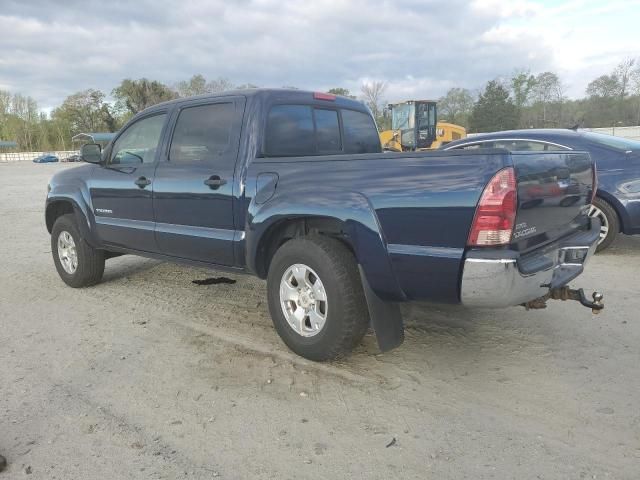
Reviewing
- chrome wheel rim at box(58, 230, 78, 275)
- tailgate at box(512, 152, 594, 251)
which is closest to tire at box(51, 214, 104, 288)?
chrome wheel rim at box(58, 230, 78, 275)

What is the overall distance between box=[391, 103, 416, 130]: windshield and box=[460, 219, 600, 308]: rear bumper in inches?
913

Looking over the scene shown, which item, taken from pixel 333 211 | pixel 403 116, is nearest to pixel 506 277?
pixel 333 211

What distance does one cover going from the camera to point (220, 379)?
355 centimetres

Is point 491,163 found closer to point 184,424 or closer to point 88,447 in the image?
point 184,424

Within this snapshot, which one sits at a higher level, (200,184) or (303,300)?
(200,184)

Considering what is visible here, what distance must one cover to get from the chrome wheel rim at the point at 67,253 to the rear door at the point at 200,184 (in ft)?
5.44

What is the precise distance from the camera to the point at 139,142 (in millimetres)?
5129

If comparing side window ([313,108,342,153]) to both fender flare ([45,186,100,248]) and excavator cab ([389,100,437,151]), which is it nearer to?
fender flare ([45,186,100,248])

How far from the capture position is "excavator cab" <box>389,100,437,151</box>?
25.5 m

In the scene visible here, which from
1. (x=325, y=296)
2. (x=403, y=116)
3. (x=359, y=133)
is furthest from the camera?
(x=403, y=116)

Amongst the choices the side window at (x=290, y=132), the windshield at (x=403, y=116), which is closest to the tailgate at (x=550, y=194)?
the side window at (x=290, y=132)

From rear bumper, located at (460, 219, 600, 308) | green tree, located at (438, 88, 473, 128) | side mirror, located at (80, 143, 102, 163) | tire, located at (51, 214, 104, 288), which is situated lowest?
tire, located at (51, 214, 104, 288)

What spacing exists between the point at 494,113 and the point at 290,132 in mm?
61874

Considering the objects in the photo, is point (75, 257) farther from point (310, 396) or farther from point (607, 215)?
point (607, 215)
